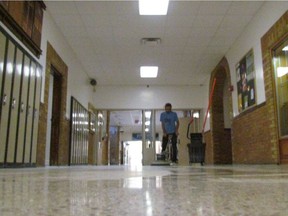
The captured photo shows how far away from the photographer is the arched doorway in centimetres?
961

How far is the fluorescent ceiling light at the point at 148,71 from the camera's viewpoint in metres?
9.73

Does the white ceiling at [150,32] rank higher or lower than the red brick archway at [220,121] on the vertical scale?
higher

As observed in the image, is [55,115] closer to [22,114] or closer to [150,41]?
[22,114]

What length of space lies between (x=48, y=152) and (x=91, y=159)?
4244 mm

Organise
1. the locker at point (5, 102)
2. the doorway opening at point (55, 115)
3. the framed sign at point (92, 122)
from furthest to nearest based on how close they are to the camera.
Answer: the framed sign at point (92, 122)
the doorway opening at point (55, 115)
the locker at point (5, 102)

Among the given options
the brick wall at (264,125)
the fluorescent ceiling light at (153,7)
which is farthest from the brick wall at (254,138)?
the fluorescent ceiling light at (153,7)

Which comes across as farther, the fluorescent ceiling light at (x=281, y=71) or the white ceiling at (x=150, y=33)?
the white ceiling at (x=150, y=33)

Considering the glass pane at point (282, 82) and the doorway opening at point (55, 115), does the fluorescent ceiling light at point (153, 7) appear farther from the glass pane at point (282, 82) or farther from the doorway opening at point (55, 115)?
the doorway opening at point (55, 115)

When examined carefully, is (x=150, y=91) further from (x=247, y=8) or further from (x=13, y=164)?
(x=13, y=164)

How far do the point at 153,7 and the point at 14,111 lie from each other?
10.3 feet

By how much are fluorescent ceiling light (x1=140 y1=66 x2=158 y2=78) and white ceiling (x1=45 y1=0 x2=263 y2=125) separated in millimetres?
162

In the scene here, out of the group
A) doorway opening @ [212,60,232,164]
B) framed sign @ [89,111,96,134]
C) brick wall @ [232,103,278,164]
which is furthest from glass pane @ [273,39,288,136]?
framed sign @ [89,111,96,134]

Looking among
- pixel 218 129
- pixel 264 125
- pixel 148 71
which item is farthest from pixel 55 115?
pixel 218 129

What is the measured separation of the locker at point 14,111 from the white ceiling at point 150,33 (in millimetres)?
1852
